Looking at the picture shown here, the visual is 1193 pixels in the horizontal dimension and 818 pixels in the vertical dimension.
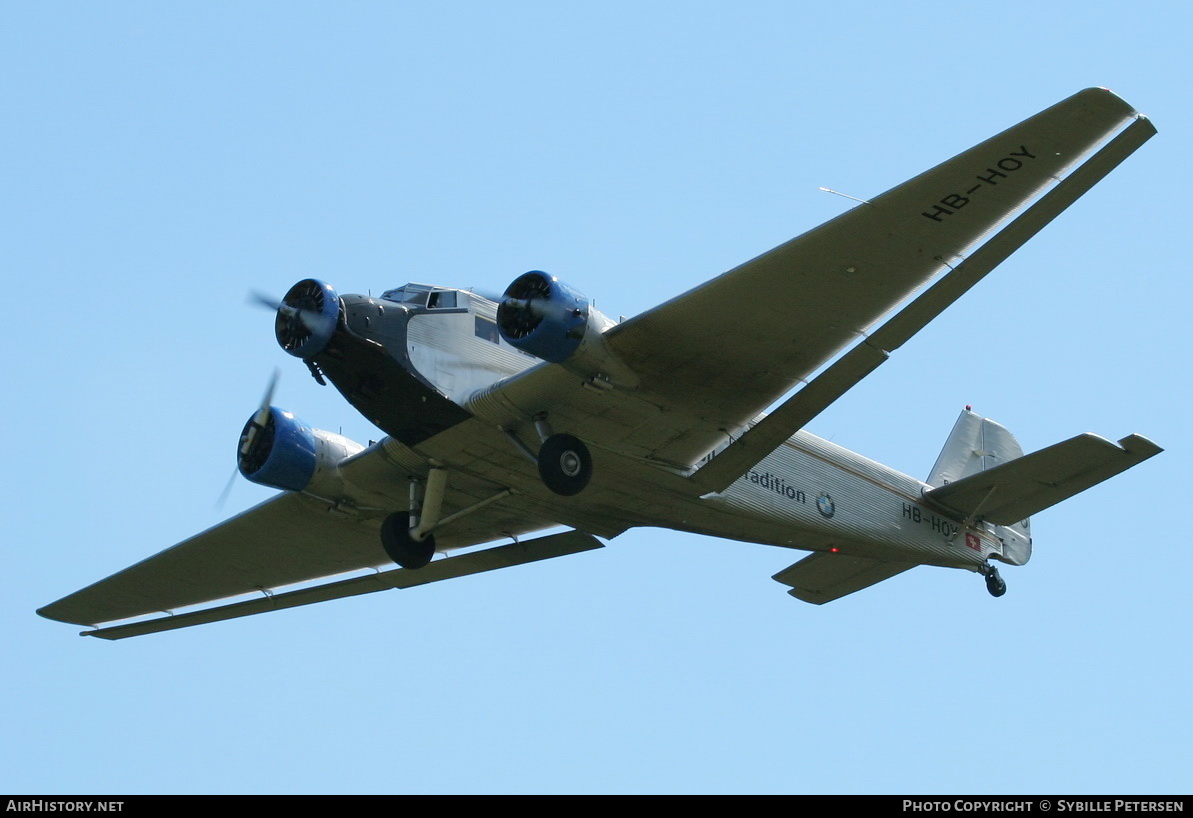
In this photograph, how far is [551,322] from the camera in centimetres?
1953

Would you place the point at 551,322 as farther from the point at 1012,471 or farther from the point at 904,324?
the point at 1012,471

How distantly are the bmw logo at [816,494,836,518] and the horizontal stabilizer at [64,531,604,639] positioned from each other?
3.35 meters

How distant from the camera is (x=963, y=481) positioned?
2562 centimetres

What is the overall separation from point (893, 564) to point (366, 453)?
28.6ft

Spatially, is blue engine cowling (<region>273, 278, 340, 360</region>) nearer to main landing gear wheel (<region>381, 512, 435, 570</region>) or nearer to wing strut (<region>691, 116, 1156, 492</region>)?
main landing gear wheel (<region>381, 512, 435, 570</region>)

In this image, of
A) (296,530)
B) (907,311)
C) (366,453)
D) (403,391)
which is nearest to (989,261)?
(907,311)

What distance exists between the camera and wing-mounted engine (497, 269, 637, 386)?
64.1ft

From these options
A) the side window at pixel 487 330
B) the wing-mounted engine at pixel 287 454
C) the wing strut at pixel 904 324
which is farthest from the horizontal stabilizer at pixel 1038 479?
the wing-mounted engine at pixel 287 454

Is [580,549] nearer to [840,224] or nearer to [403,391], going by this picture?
[403,391]

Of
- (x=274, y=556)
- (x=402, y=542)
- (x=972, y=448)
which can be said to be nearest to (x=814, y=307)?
(x=402, y=542)

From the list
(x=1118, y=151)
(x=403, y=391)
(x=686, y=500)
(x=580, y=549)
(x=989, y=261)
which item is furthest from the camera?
(x=580, y=549)

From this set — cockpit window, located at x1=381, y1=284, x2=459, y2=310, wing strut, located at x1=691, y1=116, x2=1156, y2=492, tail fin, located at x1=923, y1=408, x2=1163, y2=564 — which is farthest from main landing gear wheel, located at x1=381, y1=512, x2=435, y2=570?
tail fin, located at x1=923, y1=408, x2=1163, y2=564

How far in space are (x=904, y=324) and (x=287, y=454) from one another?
347 inches

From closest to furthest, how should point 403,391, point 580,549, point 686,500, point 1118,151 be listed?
1. point 1118,151
2. point 403,391
3. point 686,500
4. point 580,549
